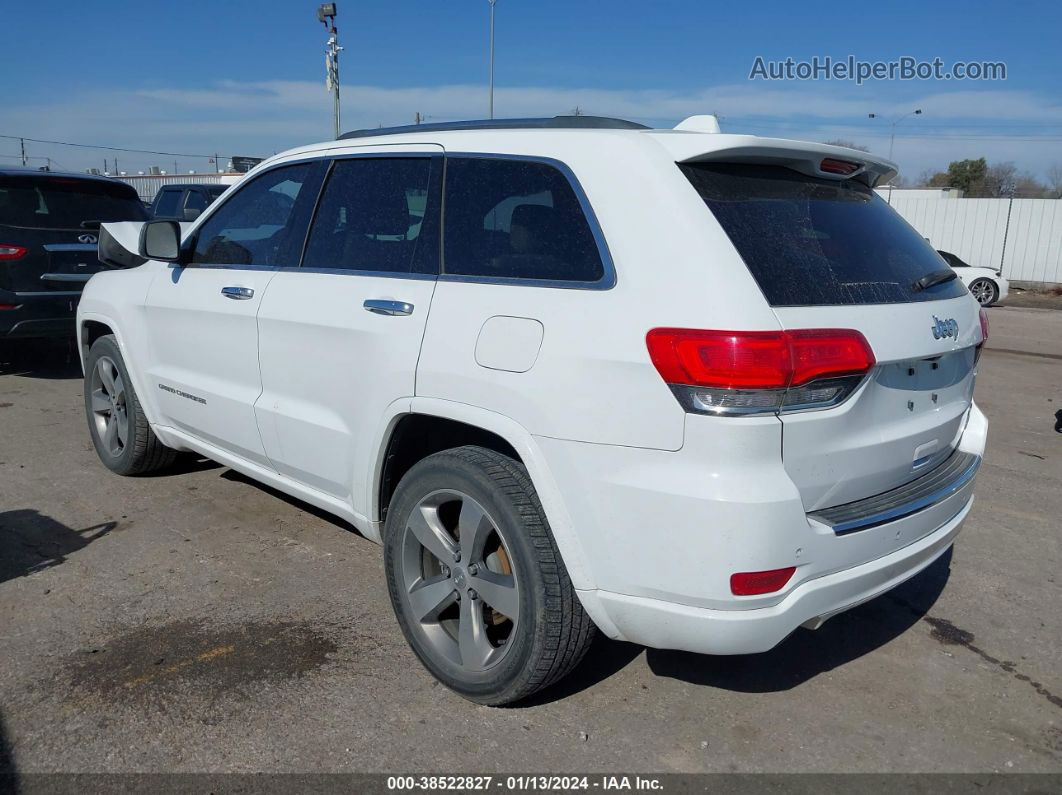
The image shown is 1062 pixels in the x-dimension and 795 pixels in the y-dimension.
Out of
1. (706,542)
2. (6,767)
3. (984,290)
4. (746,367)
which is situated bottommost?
(6,767)

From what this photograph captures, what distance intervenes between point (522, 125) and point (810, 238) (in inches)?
42.3

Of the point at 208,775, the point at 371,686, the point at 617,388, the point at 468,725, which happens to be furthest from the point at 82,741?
the point at 617,388

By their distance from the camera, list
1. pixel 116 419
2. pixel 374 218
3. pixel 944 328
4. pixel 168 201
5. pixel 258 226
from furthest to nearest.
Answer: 1. pixel 168 201
2. pixel 116 419
3. pixel 258 226
4. pixel 374 218
5. pixel 944 328

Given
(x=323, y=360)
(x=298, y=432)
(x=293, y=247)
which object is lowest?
(x=298, y=432)

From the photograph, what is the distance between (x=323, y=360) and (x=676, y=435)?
5.30 ft

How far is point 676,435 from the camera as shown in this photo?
2389 millimetres

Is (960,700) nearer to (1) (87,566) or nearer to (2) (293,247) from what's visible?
(2) (293,247)

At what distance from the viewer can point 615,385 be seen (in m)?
2.48

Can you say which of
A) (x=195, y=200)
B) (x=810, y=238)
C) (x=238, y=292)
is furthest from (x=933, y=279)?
(x=195, y=200)

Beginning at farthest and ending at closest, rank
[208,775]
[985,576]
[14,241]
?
1. [14,241]
2. [985,576]
3. [208,775]

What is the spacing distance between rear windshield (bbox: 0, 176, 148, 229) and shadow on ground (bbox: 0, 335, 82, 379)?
1148 mm

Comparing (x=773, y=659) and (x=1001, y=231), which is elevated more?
(x=1001, y=231)

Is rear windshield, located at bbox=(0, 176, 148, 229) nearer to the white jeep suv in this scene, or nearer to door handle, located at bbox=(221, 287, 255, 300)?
door handle, located at bbox=(221, 287, 255, 300)

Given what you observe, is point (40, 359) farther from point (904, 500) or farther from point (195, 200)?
point (904, 500)
